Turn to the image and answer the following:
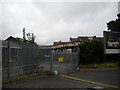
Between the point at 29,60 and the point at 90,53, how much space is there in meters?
10.5

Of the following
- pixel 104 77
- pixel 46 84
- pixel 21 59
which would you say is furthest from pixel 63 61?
pixel 46 84

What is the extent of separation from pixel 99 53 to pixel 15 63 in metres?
14.5

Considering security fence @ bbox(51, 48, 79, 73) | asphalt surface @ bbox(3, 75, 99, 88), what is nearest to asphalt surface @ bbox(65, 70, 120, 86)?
asphalt surface @ bbox(3, 75, 99, 88)

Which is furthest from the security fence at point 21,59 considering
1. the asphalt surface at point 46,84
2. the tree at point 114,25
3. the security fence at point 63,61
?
the tree at point 114,25

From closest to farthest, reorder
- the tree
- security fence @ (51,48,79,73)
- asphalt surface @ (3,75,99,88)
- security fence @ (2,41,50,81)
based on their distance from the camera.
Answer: asphalt surface @ (3,75,99,88) → security fence @ (2,41,50,81) → security fence @ (51,48,79,73) → the tree

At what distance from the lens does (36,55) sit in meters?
12.3

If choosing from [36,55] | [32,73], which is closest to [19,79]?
[32,73]

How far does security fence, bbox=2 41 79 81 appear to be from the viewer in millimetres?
9186

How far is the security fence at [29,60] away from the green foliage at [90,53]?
3.57 m

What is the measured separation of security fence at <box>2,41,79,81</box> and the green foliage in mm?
3573

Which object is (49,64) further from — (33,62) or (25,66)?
(25,66)

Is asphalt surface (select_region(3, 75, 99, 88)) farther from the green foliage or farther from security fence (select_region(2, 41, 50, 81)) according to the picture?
the green foliage

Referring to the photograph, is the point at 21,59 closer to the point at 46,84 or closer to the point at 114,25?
the point at 46,84

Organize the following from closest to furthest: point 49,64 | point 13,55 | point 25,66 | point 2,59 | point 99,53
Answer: point 2,59
point 13,55
point 25,66
point 49,64
point 99,53
